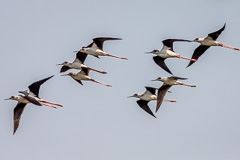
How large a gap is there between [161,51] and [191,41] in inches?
68.1

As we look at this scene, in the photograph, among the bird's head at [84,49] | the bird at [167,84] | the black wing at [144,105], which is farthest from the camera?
the black wing at [144,105]

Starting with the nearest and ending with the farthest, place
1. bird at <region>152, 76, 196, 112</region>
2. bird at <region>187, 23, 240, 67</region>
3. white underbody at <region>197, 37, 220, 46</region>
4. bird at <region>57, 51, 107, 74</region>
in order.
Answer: bird at <region>152, 76, 196, 112</region>, bird at <region>187, 23, 240, 67</region>, white underbody at <region>197, 37, 220, 46</region>, bird at <region>57, 51, 107, 74</region>

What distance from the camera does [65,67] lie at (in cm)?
4212

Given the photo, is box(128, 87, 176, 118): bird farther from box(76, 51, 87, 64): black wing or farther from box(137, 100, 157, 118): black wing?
box(76, 51, 87, 64): black wing

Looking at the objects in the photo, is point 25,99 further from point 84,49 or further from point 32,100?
point 84,49

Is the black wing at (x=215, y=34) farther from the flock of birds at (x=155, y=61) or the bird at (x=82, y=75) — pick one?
the bird at (x=82, y=75)

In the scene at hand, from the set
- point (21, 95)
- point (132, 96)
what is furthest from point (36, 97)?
point (132, 96)

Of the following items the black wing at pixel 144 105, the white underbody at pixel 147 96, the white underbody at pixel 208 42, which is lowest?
the black wing at pixel 144 105

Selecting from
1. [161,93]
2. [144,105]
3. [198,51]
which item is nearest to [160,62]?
[161,93]

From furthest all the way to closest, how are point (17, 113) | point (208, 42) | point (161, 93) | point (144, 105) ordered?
point (144, 105) → point (17, 113) → point (208, 42) → point (161, 93)

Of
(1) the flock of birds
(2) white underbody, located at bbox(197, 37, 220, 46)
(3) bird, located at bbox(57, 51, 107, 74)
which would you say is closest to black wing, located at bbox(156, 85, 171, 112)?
(1) the flock of birds

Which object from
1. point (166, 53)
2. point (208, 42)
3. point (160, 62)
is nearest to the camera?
point (208, 42)

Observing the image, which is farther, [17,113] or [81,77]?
[81,77]

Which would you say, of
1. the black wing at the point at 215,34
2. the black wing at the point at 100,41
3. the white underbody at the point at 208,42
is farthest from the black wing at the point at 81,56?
the black wing at the point at 215,34
